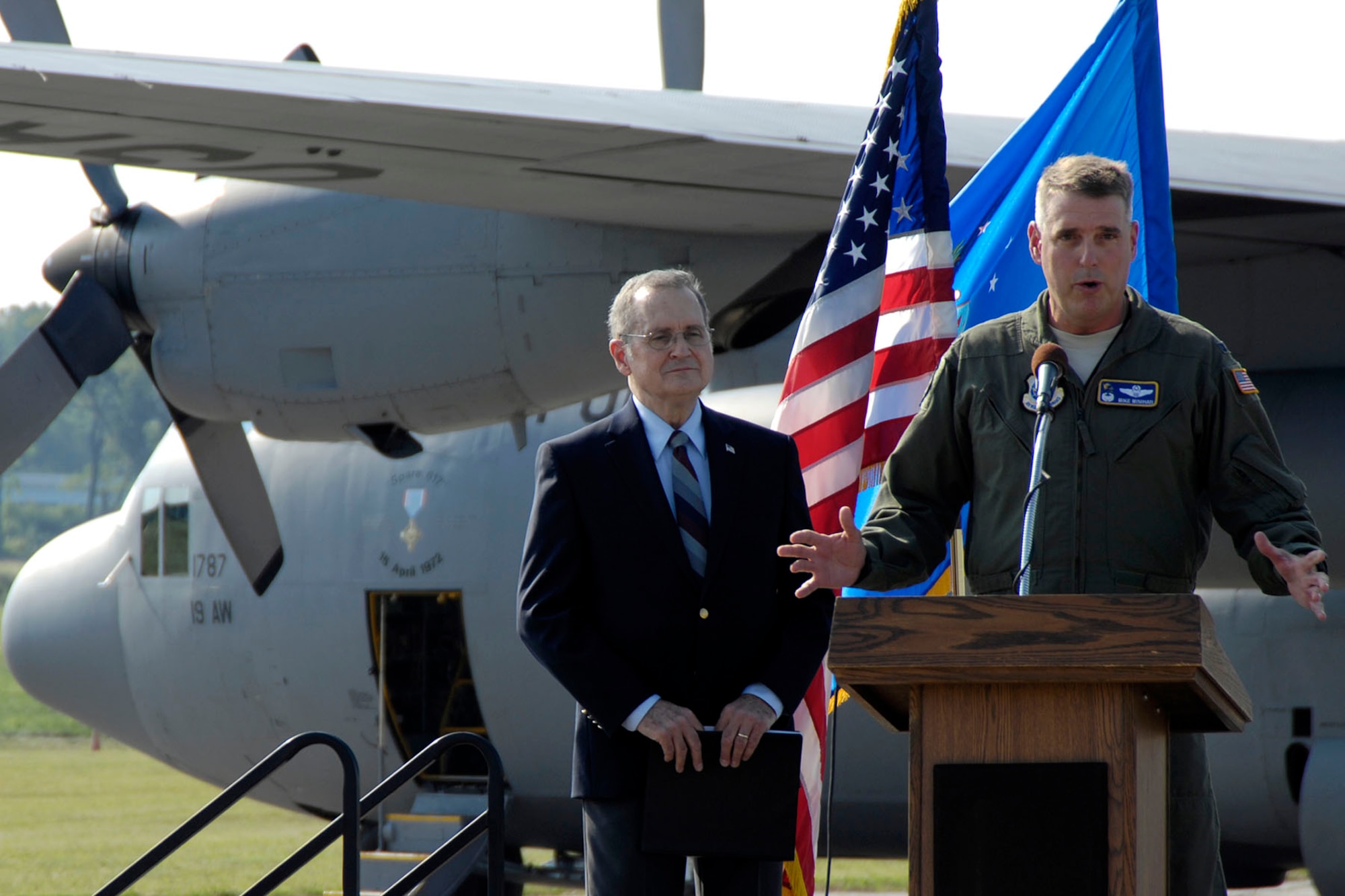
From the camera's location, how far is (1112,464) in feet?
10.3

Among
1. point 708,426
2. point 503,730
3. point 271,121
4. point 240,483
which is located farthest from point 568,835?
point 708,426

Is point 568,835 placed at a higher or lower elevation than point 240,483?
lower

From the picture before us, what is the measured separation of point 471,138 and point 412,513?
4.56 m

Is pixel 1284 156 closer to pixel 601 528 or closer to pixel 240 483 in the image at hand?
pixel 601 528

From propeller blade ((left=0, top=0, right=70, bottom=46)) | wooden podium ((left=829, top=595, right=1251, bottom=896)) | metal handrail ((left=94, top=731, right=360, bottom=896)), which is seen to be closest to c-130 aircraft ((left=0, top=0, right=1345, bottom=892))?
propeller blade ((left=0, top=0, right=70, bottom=46))

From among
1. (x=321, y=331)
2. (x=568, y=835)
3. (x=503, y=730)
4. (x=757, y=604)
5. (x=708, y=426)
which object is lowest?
(x=568, y=835)

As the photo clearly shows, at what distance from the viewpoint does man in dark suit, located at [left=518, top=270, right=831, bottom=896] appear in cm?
348

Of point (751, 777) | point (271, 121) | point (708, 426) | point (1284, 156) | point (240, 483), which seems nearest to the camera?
point (751, 777)

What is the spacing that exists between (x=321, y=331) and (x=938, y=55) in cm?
325

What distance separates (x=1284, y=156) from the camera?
21.6 feet

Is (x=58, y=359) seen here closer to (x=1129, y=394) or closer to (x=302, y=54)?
(x=302, y=54)

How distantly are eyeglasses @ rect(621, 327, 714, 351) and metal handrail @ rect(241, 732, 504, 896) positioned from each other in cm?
113

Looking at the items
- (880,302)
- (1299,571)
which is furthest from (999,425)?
(880,302)

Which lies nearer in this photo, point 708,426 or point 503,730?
point 708,426
